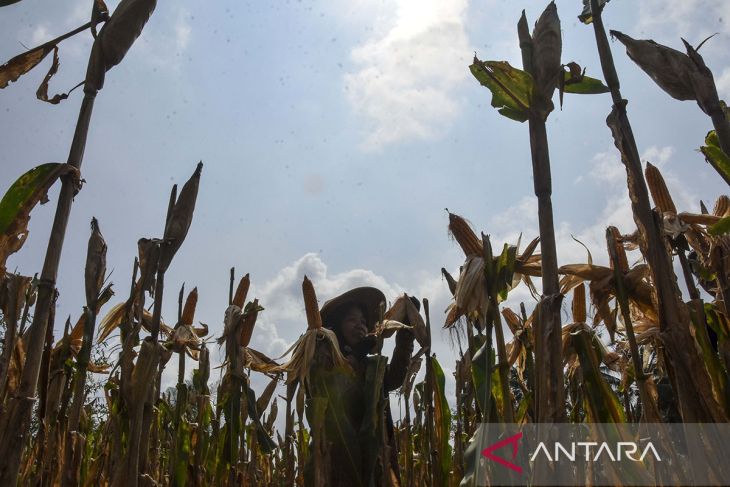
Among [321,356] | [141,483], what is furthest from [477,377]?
[321,356]

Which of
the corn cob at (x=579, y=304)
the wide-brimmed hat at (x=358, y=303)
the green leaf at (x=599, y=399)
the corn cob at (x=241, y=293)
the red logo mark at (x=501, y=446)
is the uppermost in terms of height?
the wide-brimmed hat at (x=358, y=303)

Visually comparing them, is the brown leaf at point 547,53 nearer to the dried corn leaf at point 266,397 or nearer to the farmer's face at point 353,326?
the dried corn leaf at point 266,397

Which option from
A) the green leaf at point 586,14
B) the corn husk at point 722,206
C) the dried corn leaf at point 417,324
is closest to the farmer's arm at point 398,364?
the dried corn leaf at point 417,324

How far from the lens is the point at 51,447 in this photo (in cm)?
247

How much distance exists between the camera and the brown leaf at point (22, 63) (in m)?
1.84

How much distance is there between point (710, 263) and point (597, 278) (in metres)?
0.38

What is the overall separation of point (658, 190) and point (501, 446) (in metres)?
1.73

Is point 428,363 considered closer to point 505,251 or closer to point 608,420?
point 505,251

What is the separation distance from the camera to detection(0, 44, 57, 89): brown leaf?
72.3 inches

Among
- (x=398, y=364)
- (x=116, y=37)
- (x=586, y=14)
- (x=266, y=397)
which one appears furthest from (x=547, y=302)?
(x=398, y=364)

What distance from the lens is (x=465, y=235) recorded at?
91.0 inches

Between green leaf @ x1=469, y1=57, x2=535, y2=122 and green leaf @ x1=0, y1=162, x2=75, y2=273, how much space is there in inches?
52.7

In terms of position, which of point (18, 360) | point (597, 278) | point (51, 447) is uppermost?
point (597, 278)

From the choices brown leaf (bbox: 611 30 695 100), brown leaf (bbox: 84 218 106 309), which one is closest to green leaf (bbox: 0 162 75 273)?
brown leaf (bbox: 84 218 106 309)
